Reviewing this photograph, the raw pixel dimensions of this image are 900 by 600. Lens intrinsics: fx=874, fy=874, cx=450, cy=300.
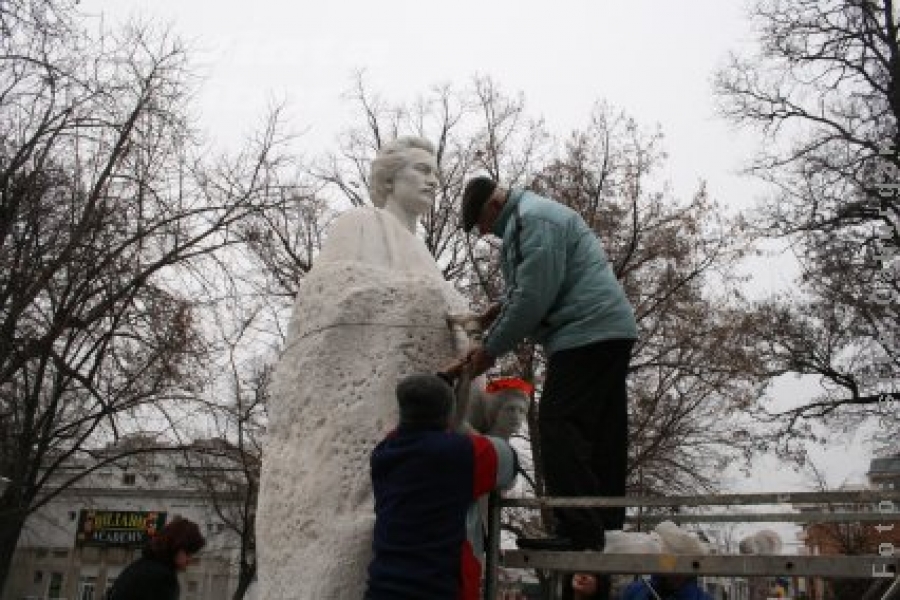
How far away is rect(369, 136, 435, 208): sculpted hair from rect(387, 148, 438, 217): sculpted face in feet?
0.09

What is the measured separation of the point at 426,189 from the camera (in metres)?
4.84

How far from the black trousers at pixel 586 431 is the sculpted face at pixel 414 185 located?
1424 millimetres

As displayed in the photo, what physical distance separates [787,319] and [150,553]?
13.9m

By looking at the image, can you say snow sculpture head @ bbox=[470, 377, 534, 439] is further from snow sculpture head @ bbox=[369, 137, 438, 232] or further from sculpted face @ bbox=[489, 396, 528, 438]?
snow sculpture head @ bbox=[369, 137, 438, 232]

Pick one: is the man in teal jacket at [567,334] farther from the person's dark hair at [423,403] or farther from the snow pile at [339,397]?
the person's dark hair at [423,403]

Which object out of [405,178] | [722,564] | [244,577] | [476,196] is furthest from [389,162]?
[244,577]

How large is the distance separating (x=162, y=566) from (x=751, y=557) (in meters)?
2.66

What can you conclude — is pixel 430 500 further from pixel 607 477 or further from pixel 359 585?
pixel 607 477

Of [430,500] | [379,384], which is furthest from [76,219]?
[430,500]

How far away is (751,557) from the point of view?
9.42ft

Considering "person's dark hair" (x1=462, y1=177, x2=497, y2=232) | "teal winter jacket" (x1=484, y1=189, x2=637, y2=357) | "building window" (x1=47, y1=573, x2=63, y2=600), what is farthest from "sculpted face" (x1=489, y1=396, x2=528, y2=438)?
"building window" (x1=47, y1=573, x2=63, y2=600)

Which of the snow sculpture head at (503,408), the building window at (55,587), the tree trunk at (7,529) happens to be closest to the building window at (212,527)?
the building window at (55,587)

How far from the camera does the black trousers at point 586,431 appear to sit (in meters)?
3.52

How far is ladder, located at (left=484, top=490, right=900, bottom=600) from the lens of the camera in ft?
8.95
